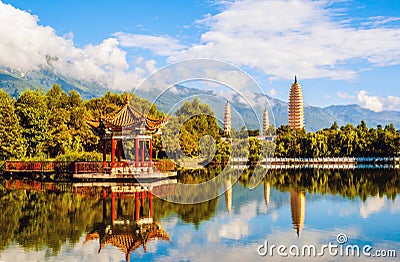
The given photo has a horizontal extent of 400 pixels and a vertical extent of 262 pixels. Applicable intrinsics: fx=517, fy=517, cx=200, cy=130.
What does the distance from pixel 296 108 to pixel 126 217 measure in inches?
2552

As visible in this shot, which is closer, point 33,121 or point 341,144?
point 33,121

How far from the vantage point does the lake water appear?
10477 mm

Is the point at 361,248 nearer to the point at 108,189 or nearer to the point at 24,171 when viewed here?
the point at 108,189

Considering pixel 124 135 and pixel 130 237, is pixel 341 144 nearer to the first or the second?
pixel 124 135

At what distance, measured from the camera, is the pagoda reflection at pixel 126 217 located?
11.5m

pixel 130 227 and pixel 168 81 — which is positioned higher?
pixel 168 81

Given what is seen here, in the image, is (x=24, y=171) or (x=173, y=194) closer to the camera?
(x=173, y=194)

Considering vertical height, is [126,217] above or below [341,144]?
below

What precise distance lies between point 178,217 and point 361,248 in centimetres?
543

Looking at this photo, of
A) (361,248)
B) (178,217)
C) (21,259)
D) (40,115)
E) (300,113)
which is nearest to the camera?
(21,259)

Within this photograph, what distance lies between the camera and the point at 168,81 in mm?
14914

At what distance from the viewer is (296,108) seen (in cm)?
7669

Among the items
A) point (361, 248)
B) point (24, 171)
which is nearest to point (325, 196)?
point (361, 248)

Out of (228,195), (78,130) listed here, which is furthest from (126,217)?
(78,130)
